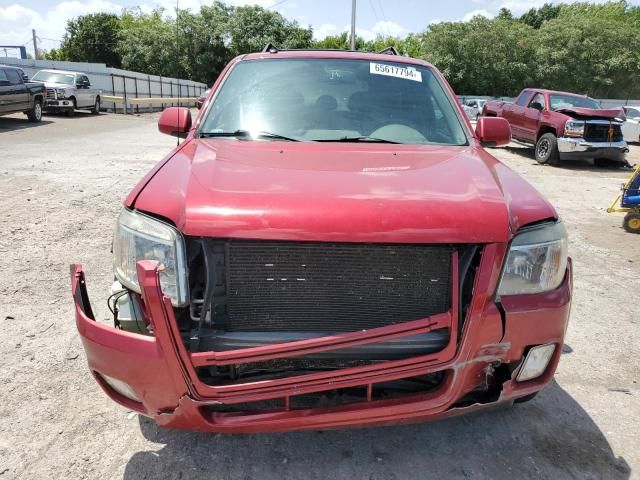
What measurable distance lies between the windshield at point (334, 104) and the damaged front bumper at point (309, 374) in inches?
54.9

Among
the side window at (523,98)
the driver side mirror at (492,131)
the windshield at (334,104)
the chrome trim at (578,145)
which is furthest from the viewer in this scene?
the side window at (523,98)

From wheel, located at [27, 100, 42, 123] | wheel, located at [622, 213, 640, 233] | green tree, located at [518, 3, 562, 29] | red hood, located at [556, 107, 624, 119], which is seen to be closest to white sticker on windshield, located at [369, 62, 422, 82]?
wheel, located at [622, 213, 640, 233]

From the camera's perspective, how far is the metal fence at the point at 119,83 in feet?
83.3

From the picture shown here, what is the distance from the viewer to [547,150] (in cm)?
1299

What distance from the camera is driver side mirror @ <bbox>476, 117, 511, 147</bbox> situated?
340 cm

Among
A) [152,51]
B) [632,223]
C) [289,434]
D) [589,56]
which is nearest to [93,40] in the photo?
[152,51]

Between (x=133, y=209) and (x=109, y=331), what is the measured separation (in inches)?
19.8

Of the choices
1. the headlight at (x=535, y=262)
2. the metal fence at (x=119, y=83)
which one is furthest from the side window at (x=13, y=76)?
the headlight at (x=535, y=262)

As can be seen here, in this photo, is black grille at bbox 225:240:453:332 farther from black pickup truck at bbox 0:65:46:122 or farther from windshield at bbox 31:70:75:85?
windshield at bbox 31:70:75:85

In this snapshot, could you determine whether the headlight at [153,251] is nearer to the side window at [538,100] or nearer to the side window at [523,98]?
the side window at [538,100]

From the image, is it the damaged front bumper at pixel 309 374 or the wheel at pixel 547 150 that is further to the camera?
the wheel at pixel 547 150

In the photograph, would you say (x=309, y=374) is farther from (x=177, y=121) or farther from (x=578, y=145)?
(x=578, y=145)

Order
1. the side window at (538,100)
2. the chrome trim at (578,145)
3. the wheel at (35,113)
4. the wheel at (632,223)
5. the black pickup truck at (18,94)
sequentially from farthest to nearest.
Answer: the wheel at (35,113)
the black pickup truck at (18,94)
the side window at (538,100)
the chrome trim at (578,145)
the wheel at (632,223)

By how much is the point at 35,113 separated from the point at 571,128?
53.2ft
